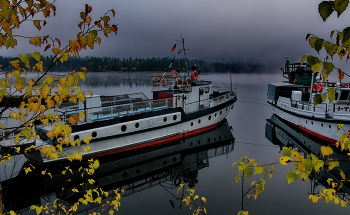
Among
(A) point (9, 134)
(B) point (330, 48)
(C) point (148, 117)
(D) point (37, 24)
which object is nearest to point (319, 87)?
(C) point (148, 117)

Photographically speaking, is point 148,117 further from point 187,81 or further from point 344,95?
point 344,95

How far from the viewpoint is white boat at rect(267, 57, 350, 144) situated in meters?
21.9

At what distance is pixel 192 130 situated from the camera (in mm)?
25359

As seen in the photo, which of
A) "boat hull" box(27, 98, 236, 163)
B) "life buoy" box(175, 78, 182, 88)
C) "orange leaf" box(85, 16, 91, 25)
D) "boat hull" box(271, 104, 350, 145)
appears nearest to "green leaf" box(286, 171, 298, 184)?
"orange leaf" box(85, 16, 91, 25)

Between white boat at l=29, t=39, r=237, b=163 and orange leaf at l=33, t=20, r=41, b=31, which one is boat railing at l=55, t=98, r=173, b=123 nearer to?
white boat at l=29, t=39, r=237, b=163

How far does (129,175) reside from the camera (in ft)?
57.1

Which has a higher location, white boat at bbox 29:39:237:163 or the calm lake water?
white boat at bbox 29:39:237:163

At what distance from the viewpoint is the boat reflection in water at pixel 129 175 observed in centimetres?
1408

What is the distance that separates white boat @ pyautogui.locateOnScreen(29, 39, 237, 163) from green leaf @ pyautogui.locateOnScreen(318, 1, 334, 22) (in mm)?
15345

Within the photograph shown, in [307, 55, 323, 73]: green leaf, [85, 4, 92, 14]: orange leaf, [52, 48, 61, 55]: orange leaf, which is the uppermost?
[85, 4, 92, 14]: orange leaf

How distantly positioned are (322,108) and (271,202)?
14.3 meters

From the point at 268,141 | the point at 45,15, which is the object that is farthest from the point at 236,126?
the point at 45,15

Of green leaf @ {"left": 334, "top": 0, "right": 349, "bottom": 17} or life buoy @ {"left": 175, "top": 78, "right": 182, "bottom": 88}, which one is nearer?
green leaf @ {"left": 334, "top": 0, "right": 349, "bottom": 17}

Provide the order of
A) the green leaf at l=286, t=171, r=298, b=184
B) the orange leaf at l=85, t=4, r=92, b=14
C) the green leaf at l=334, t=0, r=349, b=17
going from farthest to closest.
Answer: the orange leaf at l=85, t=4, r=92, b=14, the green leaf at l=286, t=171, r=298, b=184, the green leaf at l=334, t=0, r=349, b=17
